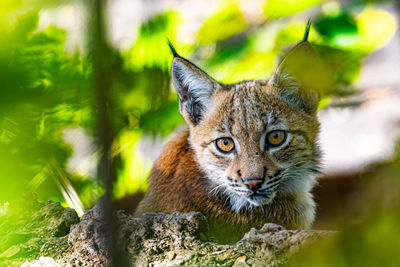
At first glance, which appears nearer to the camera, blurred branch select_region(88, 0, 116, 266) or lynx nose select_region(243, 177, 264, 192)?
blurred branch select_region(88, 0, 116, 266)

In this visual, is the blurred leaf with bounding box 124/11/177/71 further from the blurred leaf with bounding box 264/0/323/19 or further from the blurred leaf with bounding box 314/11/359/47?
the blurred leaf with bounding box 314/11/359/47

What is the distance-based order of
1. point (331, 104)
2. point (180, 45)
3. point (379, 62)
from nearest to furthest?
point (331, 104)
point (180, 45)
point (379, 62)

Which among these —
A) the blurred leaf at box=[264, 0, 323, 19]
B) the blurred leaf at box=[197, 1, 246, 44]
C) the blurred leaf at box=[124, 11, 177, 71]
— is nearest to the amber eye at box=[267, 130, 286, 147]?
the blurred leaf at box=[264, 0, 323, 19]

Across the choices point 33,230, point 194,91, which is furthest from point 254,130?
point 33,230

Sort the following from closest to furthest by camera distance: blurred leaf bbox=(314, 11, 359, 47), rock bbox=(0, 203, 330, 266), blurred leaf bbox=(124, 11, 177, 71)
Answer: rock bbox=(0, 203, 330, 266) < blurred leaf bbox=(314, 11, 359, 47) < blurred leaf bbox=(124, 11, 177, 71)

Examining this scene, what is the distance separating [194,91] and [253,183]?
0.75m

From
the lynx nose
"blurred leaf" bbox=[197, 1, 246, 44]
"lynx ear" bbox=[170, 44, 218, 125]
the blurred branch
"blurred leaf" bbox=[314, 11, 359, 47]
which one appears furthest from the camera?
"blurred leaf" bbox=[197, 1, 246, 44]

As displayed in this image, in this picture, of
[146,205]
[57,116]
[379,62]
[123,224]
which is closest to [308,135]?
[146,205]

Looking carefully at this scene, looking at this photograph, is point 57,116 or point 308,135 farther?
point 308,135

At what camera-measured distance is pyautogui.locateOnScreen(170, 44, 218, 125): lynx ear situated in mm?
2916

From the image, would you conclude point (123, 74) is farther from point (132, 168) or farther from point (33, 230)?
point (33, 230)

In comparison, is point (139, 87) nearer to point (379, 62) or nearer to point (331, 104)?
point (331, 104)

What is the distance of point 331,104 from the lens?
3.93 meters

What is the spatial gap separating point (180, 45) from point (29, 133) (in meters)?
2.37
